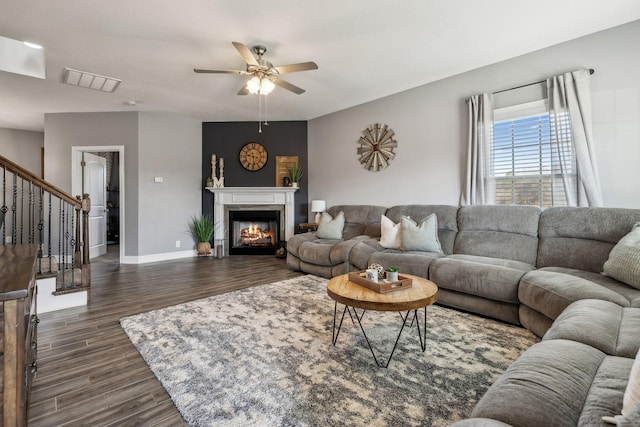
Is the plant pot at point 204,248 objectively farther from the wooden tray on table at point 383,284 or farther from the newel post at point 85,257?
the wooden tray on table at point 383,284

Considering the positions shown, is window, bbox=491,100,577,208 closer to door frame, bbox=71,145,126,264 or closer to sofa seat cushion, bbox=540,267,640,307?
sofa seat cushion, bbox=540,267,640,307

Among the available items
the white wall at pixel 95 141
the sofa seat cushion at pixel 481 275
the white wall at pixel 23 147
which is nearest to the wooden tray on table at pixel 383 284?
the sofa seat cushion at pixel 481 275

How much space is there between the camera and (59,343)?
2.22 meters

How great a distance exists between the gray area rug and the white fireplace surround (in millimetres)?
3071

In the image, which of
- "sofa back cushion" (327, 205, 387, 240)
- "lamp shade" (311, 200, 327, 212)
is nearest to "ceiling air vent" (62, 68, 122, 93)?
"lamp shade" (311, 200, 327, 212)

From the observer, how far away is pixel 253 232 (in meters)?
6.25

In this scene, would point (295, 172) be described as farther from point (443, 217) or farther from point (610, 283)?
point (610, 283)

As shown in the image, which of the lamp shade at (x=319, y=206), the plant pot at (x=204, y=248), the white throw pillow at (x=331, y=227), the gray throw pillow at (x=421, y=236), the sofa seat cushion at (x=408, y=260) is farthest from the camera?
the plant pot at (x=204, y=248)

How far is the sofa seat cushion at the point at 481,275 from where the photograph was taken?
2441 mm

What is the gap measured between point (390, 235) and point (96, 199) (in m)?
5.65

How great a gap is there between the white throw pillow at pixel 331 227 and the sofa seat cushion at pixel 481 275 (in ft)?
6.18

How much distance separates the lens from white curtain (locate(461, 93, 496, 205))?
11.9 feet

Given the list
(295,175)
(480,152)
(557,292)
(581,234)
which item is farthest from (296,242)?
(581,234)

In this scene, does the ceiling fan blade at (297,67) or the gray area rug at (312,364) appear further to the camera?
the ceiling fan blade at (297,67)
